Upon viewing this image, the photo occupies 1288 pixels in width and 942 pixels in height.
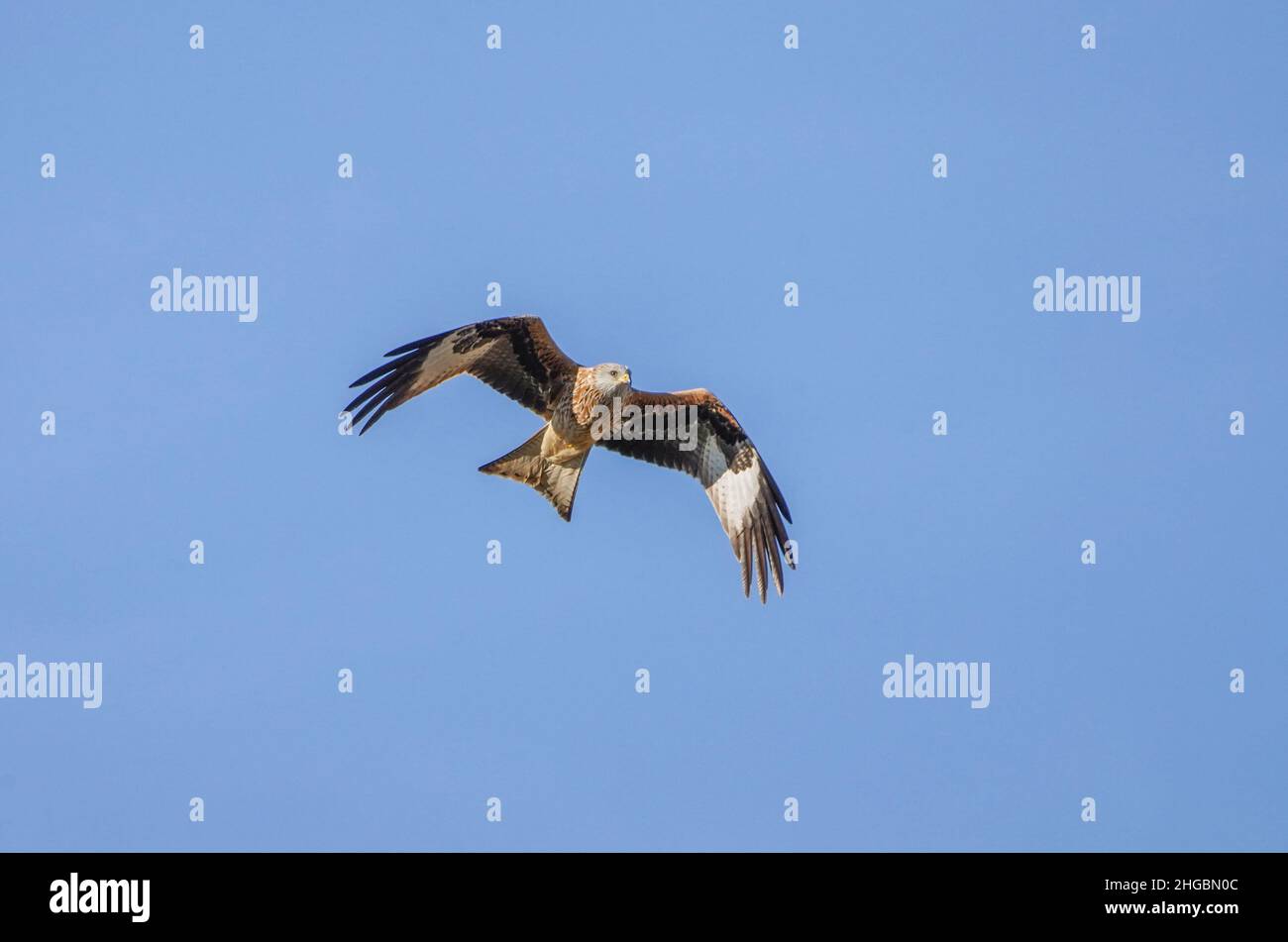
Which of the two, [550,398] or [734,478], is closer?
[550,398]

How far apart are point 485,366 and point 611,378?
1431 mm

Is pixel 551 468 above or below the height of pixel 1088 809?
above

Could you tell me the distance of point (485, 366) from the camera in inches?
714

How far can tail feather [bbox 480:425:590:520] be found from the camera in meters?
18.1

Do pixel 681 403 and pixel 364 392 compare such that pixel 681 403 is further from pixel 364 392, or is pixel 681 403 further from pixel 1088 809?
pixel 1088 809

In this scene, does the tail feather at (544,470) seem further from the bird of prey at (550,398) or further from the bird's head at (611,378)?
the bird's head at (611,378)

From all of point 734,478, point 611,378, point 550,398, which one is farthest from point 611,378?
point 734,478

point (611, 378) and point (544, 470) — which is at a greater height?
point (611, 378)

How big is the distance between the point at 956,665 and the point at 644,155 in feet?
24.4

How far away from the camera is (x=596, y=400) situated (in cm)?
1780

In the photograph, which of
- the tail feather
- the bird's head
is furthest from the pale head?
the tail feather

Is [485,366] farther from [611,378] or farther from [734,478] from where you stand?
[734,478]

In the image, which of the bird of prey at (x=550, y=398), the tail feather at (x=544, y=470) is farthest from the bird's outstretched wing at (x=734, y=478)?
the tail feather at (x=544, y=470)
